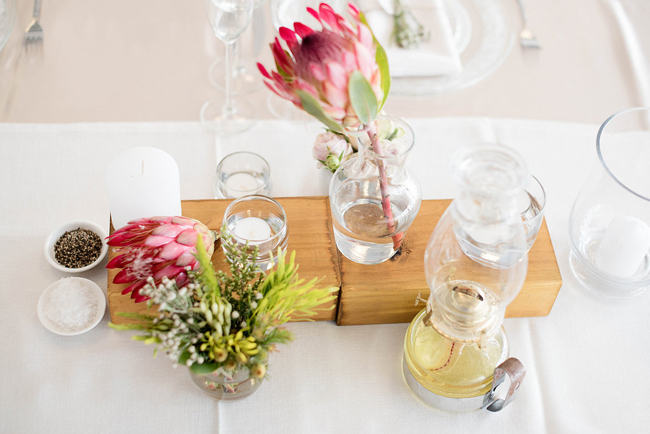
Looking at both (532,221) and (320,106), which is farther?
(532,221)

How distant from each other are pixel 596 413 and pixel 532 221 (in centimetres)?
23

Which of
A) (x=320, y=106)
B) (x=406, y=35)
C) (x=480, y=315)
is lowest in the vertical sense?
(x=480, y=315)

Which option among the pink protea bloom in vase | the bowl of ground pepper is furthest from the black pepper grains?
the pink protea bloom in vase

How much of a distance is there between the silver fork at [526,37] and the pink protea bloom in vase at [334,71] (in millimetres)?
636

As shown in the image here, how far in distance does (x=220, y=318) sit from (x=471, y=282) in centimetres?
25

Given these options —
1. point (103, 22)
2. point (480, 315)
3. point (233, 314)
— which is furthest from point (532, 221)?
point (103, 22)

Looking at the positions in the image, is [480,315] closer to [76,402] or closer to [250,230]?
[250,230]

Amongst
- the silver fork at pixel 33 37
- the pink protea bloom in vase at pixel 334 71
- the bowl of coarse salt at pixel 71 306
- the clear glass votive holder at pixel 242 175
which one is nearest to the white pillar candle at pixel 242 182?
the clear glass votive holder at pixel 242 175

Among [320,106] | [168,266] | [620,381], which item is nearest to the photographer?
[320,106]

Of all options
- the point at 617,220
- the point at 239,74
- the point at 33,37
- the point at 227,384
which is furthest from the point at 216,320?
the point at 33,37

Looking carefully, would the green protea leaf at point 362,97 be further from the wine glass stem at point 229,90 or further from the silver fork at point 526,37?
the silver fork at point 526,37

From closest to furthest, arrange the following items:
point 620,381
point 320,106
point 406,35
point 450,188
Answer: point 320,106, point 620,381, point 450,188, point 406,35

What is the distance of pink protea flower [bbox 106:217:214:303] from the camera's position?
0.55 meters

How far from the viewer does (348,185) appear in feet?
2.01
